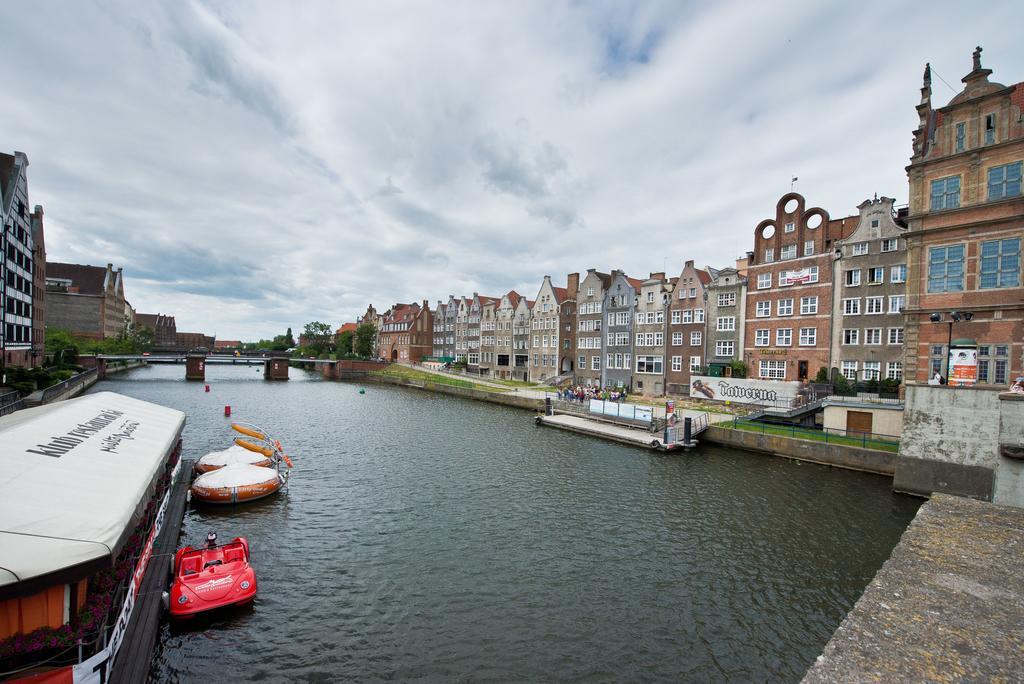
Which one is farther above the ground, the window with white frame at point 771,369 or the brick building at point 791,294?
the brick building at point 791,294

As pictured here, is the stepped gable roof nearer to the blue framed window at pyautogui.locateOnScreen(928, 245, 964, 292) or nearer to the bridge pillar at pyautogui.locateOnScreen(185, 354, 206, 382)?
the bridge pillar at pyautogui.locateOnScreen(185, 354, 206, 382)

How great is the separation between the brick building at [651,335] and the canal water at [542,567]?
25.3 metres

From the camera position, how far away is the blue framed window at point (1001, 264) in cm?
2594

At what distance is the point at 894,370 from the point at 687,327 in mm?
19699

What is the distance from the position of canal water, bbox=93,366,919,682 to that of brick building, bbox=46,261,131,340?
126m

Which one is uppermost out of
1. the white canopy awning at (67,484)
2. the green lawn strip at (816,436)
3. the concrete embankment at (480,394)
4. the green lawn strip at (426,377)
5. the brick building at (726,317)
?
the brick building at (726,317)

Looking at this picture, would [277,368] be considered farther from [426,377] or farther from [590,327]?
[590,327]

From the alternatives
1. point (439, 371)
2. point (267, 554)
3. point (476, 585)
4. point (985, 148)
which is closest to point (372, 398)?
point (439, 371)

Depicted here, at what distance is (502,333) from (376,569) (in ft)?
231

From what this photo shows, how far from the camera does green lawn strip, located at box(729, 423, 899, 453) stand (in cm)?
2806

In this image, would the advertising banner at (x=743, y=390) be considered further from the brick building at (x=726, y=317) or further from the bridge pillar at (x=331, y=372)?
the bridge pillar at (x=331, y=372)

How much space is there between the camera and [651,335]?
190ft

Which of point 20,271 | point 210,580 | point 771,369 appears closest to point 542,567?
point 210,580

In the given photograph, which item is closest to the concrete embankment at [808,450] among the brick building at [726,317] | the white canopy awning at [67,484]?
the brick building at [726,317]
